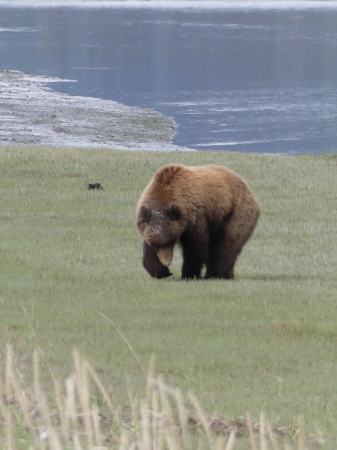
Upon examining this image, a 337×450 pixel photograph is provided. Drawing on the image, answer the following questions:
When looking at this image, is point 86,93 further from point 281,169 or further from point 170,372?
point 170,372

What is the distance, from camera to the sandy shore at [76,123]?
29.0 meters

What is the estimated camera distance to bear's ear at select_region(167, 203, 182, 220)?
8961 millimetres

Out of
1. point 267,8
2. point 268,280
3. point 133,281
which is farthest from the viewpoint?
point 267,8

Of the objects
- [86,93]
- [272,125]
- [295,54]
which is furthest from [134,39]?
[272,125]

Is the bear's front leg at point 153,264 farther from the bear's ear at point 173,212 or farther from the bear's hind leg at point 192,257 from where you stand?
the bear's ear at point 173,212

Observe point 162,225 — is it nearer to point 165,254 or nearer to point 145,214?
point 145,214

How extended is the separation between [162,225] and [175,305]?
107 centimetres

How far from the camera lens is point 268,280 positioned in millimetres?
10398

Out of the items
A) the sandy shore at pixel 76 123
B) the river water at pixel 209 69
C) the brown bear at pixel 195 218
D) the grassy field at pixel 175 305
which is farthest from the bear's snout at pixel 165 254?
the river water at pixel 209 69

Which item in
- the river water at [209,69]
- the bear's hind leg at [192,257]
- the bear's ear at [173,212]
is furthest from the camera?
the river water at [209,69]

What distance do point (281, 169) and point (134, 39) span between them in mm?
63568

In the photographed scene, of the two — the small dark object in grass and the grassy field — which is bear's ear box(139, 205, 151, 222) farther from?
the small dark object in grass

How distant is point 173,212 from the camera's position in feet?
29.5

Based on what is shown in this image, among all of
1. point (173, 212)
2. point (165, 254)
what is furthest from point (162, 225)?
point (165, 254)
